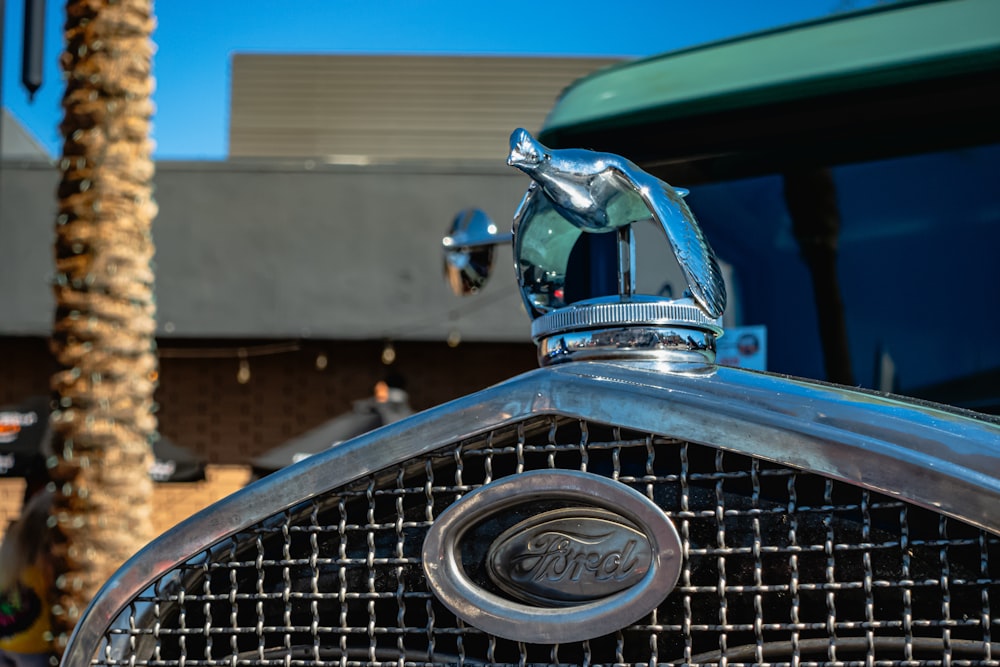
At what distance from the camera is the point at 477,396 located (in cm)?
140

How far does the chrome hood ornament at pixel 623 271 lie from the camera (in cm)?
146

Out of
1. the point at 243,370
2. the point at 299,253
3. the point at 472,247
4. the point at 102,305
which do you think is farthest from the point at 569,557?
the point at 243,370

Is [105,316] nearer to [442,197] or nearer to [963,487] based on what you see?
[963,487]

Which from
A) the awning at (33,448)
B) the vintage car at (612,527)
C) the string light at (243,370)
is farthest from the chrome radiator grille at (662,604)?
the string light at (243,370)

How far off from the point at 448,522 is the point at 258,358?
10.5 meters

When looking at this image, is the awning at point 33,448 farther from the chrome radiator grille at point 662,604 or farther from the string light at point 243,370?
the chrome radiator grille at point 662,604

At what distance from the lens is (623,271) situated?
1.55 meters

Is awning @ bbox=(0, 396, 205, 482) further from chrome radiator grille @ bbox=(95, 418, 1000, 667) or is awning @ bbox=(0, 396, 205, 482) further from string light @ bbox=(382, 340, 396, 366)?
chrome radiator grille @ bbox=(95, 418, 1000, 667)

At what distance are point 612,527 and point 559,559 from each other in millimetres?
80

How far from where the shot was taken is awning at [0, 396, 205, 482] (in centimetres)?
944

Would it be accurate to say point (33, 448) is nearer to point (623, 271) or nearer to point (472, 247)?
point (472, 247)

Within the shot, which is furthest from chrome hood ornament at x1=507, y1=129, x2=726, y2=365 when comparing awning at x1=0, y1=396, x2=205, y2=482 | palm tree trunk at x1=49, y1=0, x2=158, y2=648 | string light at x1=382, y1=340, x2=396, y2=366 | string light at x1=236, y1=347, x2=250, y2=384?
string light at x1=236, y1=347, x2=250, y2=384

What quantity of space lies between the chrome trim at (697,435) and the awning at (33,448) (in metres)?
8.27

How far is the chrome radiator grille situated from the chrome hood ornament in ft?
0.54
